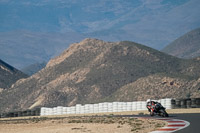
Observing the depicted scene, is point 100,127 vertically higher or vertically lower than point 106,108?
lower

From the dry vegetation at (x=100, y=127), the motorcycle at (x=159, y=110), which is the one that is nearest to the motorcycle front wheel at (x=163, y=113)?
the motorcycle at (x=159, y=110)

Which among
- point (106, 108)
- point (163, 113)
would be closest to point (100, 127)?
point (163, 113)

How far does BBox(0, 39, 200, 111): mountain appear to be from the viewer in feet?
447

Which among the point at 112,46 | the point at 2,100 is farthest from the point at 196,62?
the point at 2,100

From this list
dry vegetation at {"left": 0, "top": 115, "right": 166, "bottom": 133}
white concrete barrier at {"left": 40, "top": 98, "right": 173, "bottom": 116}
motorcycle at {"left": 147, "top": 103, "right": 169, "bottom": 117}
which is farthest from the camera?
white concrete barrier at {"left": 40, "top": 98, "right": 173, "bottom": 116}

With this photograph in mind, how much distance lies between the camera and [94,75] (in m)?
147

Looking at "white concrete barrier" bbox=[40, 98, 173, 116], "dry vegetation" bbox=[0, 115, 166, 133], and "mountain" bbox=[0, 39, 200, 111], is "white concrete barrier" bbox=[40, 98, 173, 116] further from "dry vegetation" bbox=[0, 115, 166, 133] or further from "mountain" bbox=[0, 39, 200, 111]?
"mountain" bbox=[0, 39, 200, 111]

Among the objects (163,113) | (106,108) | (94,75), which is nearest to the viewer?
(163,113)

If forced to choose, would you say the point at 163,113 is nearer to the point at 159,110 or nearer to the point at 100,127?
the point at 159,110

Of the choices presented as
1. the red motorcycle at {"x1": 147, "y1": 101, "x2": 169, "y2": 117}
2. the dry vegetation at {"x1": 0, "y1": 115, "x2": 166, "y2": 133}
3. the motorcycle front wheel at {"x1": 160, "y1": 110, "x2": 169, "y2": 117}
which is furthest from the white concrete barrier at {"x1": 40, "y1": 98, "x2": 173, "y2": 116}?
the dry vegetation at {"x1": 0, "y1": 115, "x2": 166, "y2": 133}

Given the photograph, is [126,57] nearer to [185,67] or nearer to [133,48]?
[133,48]

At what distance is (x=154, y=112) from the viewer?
4284 centimetres

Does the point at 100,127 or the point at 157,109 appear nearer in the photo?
the point at 100,127

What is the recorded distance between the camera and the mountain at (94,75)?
136 m
